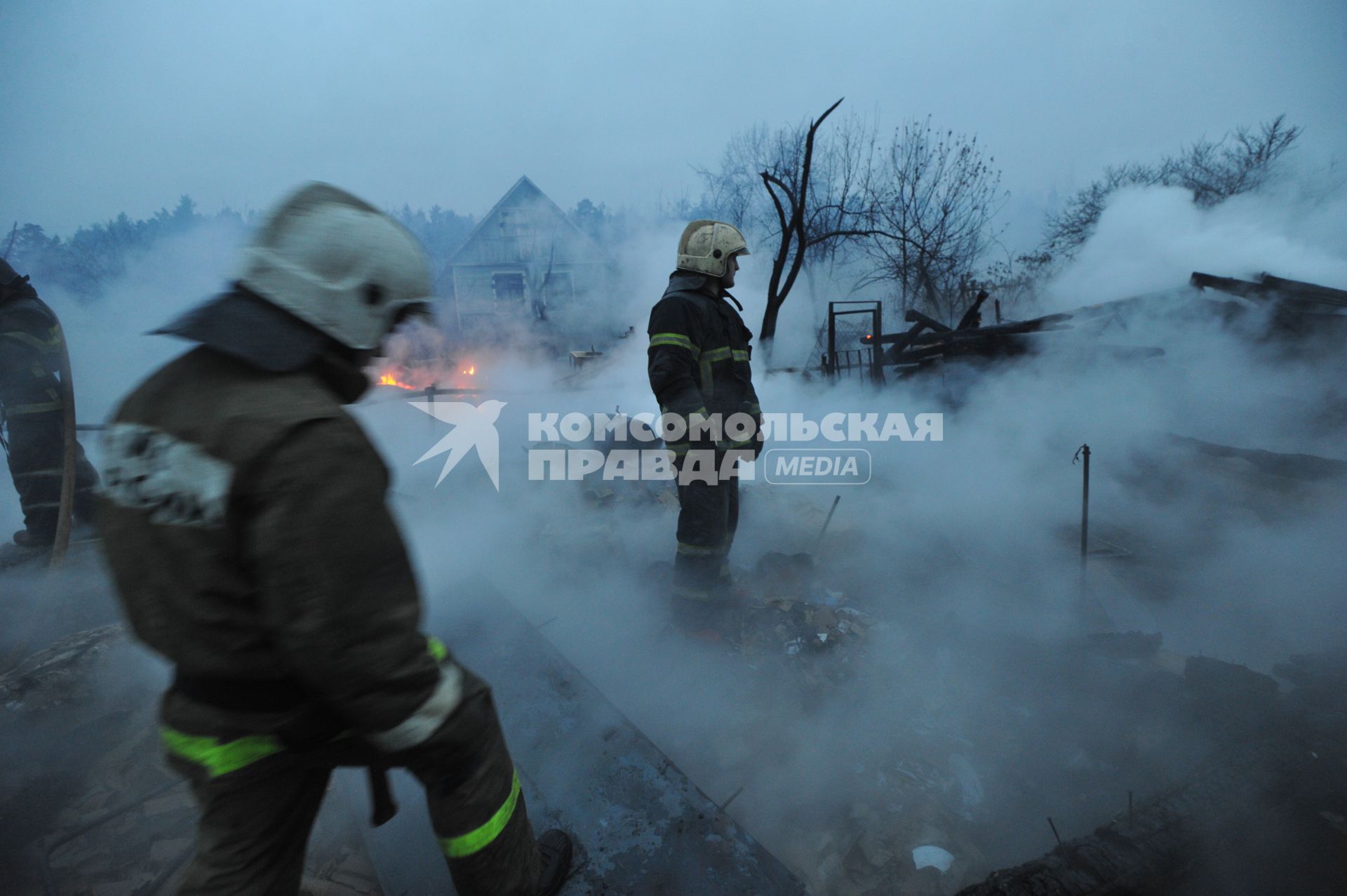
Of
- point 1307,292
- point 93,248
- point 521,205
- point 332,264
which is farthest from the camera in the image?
point 521,205

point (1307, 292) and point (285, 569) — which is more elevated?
point (1307, 292)

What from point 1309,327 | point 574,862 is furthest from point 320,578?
point 1309,327

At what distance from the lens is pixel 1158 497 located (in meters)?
4.93

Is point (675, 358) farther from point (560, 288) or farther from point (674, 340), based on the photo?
point (560, 288)

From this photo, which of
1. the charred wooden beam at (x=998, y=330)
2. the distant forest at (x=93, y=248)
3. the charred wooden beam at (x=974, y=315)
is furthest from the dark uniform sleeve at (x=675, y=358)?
the distant forest at (x=93, y=248)

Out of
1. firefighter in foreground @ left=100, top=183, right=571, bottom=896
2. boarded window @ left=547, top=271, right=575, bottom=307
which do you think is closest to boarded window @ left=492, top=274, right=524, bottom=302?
boarded window @ left=547, top=271, right=575, bottom=307

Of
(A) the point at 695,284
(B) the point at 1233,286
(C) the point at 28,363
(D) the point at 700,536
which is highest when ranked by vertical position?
(B) the point at 1233,286

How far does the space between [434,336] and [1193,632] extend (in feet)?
61.2

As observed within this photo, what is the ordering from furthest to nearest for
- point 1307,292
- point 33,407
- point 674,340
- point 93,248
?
1. point 93,248
2. point 1307,292
3. point 33,407
4. point 674,340

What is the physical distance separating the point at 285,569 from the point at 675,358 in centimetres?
238

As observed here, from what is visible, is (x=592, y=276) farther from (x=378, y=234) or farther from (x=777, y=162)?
(x=378, y=234)

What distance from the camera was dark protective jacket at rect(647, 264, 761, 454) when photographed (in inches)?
122

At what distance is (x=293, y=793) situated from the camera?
3.99 ft

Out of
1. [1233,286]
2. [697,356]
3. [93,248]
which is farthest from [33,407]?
[93,248]
